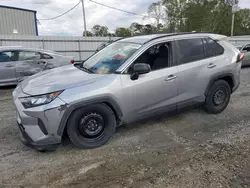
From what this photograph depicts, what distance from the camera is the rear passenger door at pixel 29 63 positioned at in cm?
718

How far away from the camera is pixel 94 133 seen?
127 inches

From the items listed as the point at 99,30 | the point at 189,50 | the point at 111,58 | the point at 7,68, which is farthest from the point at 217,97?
the point at 99,30

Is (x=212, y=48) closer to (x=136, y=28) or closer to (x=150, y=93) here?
(x=150, y=93)

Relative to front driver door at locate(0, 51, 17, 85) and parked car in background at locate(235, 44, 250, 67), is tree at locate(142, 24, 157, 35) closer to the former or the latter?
front driver door at locate(0, 51, 17, 85)

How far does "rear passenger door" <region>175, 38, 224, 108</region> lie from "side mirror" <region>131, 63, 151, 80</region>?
80 cm

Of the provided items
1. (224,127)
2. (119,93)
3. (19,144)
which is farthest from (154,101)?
(19,144)

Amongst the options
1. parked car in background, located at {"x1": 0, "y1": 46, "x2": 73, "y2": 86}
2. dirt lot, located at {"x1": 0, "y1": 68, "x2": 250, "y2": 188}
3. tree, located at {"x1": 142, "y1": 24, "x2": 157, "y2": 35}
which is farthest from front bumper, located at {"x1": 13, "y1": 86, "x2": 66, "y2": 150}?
parked car in background, located at {"x1": 0, "y1": 46, "x2": 73, "y2": 86}

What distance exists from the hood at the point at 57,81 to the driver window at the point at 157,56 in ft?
2.93

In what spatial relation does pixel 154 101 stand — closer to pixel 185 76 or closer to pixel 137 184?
pixel 185 76

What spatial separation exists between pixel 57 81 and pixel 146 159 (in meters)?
1.72

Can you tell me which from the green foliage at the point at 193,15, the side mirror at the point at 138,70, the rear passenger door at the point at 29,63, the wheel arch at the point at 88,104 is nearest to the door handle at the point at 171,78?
the side mirror at the point at 138,70

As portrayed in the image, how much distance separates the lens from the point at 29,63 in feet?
24.0

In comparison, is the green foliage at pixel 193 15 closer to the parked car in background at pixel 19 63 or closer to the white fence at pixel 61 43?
the white fence at pixel 61 43

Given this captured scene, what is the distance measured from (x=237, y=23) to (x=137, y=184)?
57.5 metres
